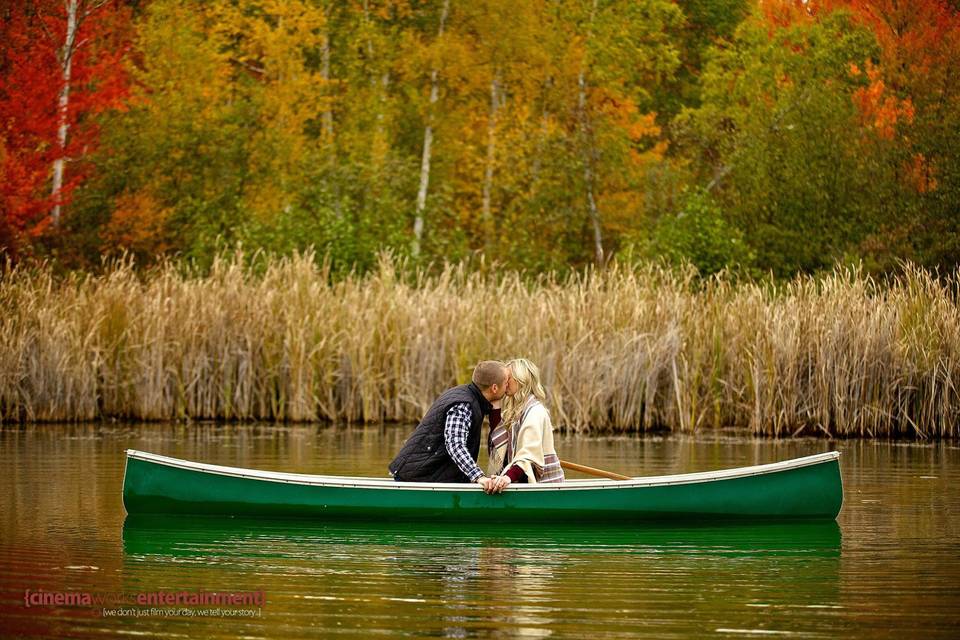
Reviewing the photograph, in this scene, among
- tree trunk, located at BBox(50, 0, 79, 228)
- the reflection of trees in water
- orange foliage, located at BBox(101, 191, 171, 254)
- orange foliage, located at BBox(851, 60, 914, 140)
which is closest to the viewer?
the reflection of trees in water

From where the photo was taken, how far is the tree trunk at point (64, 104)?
2467 centimetres

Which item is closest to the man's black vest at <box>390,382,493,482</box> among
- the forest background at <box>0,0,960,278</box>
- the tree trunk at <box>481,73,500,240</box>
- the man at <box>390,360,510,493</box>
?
the man at <box>390,360,510,493</box>

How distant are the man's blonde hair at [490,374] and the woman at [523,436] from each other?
58 millimetres

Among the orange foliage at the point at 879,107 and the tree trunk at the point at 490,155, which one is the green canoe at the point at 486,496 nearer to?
the orange foliage at the point at 879,107

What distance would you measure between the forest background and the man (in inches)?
383

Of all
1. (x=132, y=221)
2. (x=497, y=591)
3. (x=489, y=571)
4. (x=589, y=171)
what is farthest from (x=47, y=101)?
(x=497, y=591)

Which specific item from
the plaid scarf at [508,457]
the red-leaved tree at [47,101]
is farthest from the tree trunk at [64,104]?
the plaid scarf at [508,457]

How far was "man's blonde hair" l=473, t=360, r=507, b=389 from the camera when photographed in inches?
368

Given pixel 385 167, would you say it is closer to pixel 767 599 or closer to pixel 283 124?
pixel 283 124

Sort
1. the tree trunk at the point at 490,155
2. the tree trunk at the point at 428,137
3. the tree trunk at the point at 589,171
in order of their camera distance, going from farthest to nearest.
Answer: the tree trunk at the point at 428,137 → the tree trunk at the point at 490,155 → the tree trunk at the point at 589,171

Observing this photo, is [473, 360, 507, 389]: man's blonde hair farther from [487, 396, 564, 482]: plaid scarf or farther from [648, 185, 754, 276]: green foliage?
[648, 185, 754, 276]: green foliage

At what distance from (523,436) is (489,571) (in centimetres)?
152

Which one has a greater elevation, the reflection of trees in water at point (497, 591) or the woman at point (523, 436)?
the woman at point (523, 436)

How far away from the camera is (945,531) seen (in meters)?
9.51
